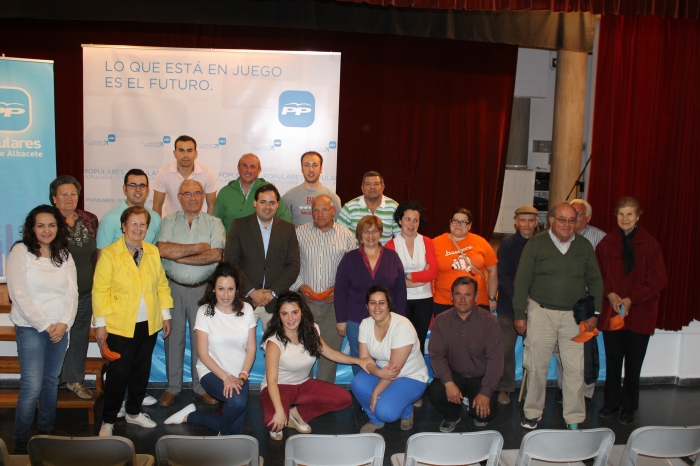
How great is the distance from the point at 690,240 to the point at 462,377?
2931mm

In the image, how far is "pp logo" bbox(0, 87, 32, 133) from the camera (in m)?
4.73

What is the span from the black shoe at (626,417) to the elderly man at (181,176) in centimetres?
347

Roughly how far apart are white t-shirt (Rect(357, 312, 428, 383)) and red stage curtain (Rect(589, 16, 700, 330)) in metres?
2.76

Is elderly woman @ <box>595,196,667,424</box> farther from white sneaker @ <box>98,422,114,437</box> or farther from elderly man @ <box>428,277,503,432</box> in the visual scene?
white sneaker @ <box>98,422,114,437</box>

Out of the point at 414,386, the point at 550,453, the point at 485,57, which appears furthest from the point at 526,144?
the point at 550,453

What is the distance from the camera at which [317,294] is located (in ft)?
13.1

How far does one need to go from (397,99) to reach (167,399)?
14.2 ft

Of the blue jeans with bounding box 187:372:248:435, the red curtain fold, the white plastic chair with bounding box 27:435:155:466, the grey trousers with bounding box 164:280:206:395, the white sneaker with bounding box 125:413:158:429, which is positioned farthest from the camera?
the red curtain fold

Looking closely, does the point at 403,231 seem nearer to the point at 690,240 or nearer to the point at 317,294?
the point at 317,294

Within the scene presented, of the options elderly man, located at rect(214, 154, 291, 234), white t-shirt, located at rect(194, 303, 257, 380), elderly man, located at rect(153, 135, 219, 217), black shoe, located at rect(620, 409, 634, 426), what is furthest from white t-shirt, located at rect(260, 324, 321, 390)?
black shoe, located at rect(620, 409, 634, 426)

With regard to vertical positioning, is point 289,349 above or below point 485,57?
below

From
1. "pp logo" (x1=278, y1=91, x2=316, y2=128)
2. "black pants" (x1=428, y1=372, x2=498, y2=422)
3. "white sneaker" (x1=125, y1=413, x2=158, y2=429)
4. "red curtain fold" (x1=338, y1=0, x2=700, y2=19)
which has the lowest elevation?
"white sneaker" (x1=125, y1=413, x2=158, y2=429)

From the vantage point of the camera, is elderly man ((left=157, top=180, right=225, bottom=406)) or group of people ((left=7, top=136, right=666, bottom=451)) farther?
elderly man ((left=157, top=180, right=225, bottom=406))

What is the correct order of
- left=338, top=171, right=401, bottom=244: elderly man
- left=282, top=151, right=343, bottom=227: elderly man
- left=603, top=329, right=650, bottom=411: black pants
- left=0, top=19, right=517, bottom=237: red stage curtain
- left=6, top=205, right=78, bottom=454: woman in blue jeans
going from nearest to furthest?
left=6, top=205, right=78, bottom=454: woman in blue jeans → left=603, top=329, right=650, bottom=411: black pants → left=338, top=171, right=401, bottom=244: elderly man → left=282, top=151, right=343, bottom=227: elderly man → left=0, top=19, right=517, bottom=237: red stage curtain
